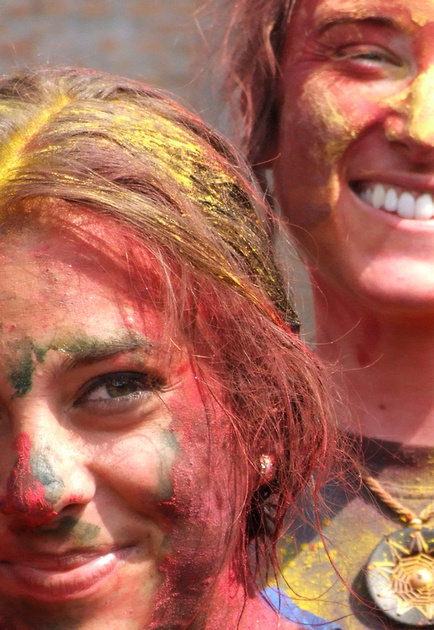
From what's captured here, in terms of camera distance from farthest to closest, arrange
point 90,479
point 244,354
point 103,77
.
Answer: point 103,77, point 244,354, point 90,479

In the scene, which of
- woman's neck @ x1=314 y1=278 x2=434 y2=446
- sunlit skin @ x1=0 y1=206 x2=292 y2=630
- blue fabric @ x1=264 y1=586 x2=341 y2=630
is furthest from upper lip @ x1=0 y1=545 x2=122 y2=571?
woman's neck @ x1=314 y1=278 x2=434 y2=446

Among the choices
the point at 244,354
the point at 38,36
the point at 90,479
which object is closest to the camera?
the point at 90,479

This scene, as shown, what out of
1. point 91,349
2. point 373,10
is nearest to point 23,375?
point 91,349

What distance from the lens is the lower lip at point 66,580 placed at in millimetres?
1353

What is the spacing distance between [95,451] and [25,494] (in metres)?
0.11

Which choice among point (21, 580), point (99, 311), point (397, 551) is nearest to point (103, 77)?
point (99, 311)

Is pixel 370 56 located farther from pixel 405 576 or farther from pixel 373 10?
pixel 405 576

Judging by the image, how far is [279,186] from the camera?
201 cm

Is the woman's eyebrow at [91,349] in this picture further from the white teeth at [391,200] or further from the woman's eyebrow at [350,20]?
the woman's eyebrow at [350,20]

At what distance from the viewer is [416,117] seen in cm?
180

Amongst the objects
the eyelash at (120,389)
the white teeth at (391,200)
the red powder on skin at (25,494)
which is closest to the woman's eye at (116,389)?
the eyelash at (120,389)

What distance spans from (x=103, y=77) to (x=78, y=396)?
0.54 m

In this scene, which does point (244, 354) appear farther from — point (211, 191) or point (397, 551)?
point (397, 551)

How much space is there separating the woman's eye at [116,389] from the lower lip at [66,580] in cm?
21
